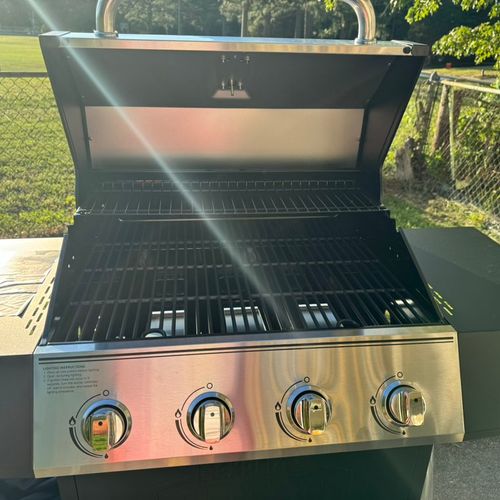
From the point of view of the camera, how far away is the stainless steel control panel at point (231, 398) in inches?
32.9

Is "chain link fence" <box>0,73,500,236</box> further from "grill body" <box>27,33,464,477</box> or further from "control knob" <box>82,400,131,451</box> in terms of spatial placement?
"control knob" <box>82,400,131,451</box>

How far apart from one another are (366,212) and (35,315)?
0.86 metres

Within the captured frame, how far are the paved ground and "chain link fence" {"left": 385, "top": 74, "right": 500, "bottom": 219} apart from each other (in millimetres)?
2357

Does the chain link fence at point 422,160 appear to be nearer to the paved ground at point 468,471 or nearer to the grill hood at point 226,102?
the grill hood at point 226,102

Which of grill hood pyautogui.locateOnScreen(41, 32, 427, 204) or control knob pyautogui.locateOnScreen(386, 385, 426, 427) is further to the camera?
grill hood pyautogui.locateOnScreen(41, 32, 427, 204)

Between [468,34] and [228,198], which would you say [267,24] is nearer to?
[468,34]

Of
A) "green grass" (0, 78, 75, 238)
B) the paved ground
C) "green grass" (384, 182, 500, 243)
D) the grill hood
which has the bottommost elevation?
the paved ground

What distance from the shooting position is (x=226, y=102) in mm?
1232

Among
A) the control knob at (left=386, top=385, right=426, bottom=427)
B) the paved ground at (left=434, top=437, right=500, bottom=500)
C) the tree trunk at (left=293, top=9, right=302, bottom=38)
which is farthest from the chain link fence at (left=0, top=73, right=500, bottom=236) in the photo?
the tree trunk at (left=293, top=9, right=302, bottom=38)

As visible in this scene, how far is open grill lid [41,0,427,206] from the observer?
Answer: 999mm

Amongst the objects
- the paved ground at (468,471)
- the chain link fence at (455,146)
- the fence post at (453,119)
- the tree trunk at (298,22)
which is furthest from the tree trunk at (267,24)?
the paved ground at (468,471)

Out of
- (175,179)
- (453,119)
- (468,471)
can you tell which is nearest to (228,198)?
(175,179)

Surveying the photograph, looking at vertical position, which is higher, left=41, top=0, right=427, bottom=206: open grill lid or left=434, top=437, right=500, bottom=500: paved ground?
left=41, top=0, right=427, bottom=206: open grill lid

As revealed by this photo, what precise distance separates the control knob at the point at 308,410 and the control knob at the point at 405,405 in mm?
134
